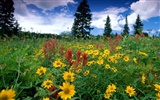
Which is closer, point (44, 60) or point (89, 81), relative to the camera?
point (89, 81)

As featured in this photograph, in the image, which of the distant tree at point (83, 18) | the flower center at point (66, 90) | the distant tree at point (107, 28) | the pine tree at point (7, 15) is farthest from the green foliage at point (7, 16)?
the flower center at point (66, 90)

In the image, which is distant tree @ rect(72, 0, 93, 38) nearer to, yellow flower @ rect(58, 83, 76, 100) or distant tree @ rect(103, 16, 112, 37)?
distant tree @ rect(103, 16, 112, 37)

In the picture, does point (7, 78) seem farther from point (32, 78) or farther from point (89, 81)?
point (89, 81)

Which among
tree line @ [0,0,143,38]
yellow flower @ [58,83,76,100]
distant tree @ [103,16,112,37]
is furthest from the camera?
distant tree @ [103,16,112,37]

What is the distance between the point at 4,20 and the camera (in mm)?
29375

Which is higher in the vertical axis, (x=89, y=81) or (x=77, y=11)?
(x=77, y=11)

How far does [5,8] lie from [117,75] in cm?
2978

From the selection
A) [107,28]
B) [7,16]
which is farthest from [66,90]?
[107,28]

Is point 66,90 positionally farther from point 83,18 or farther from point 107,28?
point 107,28

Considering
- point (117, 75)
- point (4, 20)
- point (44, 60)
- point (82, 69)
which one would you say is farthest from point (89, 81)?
point (4, 20)

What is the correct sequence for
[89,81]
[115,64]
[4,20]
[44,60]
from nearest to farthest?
[89,81]
[115,64]
[44,60]
[4,20]

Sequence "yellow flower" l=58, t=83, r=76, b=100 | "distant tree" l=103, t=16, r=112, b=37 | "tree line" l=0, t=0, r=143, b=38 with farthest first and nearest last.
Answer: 1. "distant tree" l=103, t=16, r=112, b=37
2. "tree line" l=0, t=0, r=143, b=38
3. "yellow flower" l=58, t=83, r=76, b=100

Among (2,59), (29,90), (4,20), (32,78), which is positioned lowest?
(29,90)

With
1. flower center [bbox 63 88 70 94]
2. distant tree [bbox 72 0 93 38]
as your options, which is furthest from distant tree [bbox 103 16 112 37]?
flower center [bbox 63 88 70 94]
